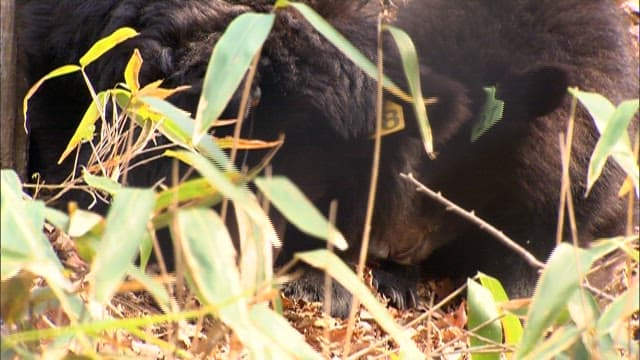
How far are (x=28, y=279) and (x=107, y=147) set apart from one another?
0.85m

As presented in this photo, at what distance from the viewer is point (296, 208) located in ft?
4.87

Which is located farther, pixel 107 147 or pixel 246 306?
pixel 107 147

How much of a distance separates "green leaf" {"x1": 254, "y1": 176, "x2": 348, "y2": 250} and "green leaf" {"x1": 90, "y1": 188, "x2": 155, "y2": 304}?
0.17 meters

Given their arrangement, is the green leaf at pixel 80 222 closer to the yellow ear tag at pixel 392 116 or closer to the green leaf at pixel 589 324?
the green leaf at pixel 589 324

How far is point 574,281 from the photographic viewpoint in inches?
64.3

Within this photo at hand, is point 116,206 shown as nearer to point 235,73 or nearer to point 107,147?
point 235,73

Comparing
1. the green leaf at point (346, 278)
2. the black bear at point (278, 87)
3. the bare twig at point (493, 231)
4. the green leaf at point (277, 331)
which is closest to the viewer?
the green leaf at point (277, 331)

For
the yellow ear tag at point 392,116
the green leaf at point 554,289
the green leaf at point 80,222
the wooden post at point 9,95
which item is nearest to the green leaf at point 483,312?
the green leaf at point 554,289

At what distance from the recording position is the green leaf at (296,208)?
1.47 metres

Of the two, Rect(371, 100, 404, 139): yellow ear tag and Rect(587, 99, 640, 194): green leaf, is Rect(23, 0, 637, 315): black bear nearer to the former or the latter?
Rect(371, 100, 404, 139): yellow ear tag

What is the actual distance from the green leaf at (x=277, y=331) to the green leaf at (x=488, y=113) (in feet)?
7.88

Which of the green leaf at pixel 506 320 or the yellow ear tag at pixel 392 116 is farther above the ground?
the green leaf at pixel 506 320

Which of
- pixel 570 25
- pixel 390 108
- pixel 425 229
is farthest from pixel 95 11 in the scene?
pixel 570 25

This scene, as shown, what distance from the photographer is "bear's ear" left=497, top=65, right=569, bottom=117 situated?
379 centimetres
